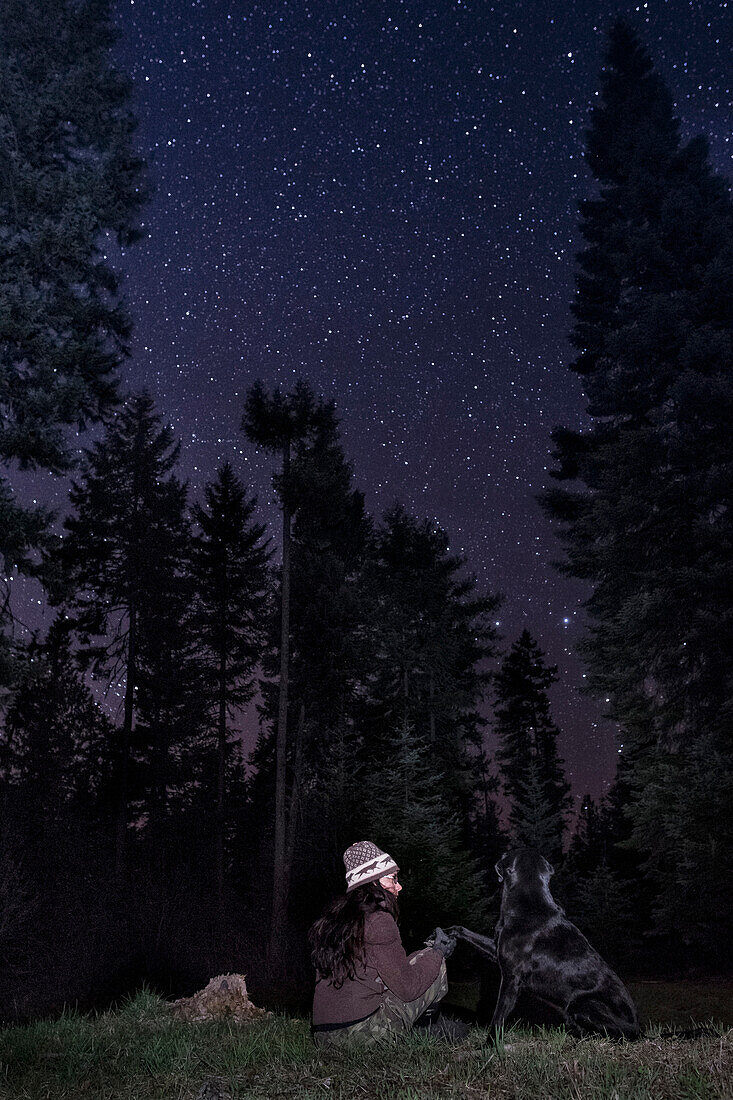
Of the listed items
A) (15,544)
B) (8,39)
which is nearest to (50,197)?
(8,39)

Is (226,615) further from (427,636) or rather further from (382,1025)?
(382,1025)

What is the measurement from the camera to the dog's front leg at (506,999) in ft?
16.1

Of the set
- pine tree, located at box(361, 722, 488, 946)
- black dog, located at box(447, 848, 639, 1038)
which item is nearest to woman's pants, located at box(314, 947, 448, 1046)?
black dog, located at box(447, 848, 639, 1038)

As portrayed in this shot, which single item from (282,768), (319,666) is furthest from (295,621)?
(282,768)

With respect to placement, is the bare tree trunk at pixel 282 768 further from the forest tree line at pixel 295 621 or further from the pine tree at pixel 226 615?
the pine tree at pixel 226 615

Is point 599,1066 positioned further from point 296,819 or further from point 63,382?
point 296,819

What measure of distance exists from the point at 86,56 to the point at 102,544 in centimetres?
1903

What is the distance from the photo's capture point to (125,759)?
28.1 metres

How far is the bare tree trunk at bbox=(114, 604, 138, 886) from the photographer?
26453mm

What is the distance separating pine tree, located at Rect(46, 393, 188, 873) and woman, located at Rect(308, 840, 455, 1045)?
81.8 ft

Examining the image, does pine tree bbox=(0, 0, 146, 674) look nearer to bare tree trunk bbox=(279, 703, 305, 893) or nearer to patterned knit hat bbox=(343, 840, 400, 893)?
patterned knit hat bbox=(343, 840, 400, 893)

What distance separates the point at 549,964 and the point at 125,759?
84.1ft

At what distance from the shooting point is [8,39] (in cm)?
1354

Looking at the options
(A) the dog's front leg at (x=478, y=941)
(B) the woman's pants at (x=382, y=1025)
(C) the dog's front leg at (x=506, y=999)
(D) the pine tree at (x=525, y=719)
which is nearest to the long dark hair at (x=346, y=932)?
(B) the woman's pants at (x=382, y=1025)
